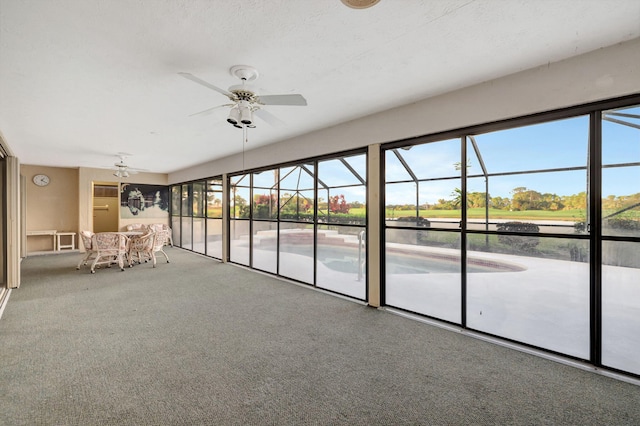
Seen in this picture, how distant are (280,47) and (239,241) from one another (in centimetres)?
519

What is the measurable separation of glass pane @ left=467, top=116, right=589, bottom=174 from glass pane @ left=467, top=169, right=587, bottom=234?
8cm

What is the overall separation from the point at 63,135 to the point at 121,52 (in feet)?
12.0

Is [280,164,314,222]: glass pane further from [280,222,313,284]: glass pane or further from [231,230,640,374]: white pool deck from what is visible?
[231,230,640,374]: white pool deck

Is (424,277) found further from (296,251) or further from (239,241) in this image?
(239,241)

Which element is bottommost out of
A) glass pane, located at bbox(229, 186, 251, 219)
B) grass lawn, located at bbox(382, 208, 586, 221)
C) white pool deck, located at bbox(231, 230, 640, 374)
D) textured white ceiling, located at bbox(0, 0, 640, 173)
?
white pool deck, located at bbox(231, 230, 640, 374)

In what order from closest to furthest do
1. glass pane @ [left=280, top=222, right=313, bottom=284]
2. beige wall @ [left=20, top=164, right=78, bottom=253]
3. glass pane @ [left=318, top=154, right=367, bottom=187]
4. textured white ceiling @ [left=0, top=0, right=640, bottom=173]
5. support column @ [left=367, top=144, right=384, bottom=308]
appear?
textured white ceiling @ [left=0, top=0, right=640, bottom=173], support column @ [left=367, top=144, right=384, bottom=308], glass pane @ [left=318, top=154, right=367, bottom=187], glass pane @ [left=280, top=222, right=313, bottom=284], beige wall @ [left=20, top=164, right=78, bottom=253]

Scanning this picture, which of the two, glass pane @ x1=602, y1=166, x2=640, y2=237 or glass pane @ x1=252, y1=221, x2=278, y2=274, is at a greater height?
glass pane @ x1=602, y1=166, x2=640, y2=237

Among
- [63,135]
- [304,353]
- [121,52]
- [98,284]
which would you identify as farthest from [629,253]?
[63,135]

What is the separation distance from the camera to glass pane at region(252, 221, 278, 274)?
5636mm

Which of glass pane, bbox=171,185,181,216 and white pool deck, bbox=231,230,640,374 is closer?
white pool deck, bbox=231,230,640,374

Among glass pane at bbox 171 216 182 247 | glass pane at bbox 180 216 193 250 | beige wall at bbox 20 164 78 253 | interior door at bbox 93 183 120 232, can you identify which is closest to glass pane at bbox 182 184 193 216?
glass pane at bbox 180 216 193 250

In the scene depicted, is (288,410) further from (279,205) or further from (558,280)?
(279,205)

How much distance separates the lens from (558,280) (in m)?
2.82

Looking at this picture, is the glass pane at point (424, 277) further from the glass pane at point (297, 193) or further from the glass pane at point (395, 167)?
the glass pane at point (297, 193)
